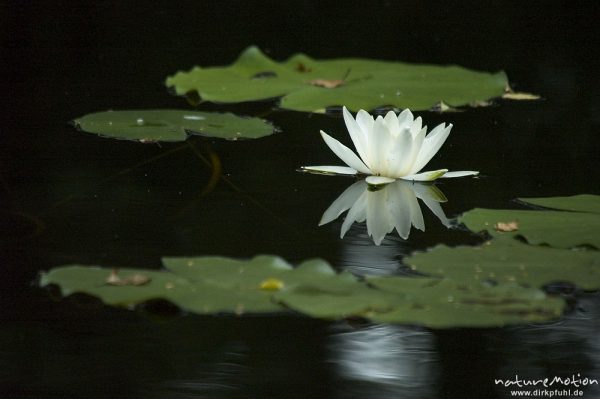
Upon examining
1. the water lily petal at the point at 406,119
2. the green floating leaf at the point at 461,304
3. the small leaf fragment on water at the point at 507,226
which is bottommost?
the green floating leaf at the point at 461,304

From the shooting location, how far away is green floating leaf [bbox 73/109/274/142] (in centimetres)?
254

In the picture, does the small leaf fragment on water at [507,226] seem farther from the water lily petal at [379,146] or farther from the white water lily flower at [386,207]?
the water lily petal at [379,146]

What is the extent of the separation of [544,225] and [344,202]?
0.43 metres

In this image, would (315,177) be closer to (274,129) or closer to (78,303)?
(274,129)

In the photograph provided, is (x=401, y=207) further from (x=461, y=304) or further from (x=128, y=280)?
(x=128, y=280)

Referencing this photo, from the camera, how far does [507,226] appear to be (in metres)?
1.83

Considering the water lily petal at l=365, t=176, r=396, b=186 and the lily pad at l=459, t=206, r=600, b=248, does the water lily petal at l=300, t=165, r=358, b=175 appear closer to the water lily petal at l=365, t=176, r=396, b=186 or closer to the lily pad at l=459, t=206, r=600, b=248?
the water lily petal at l=365, t=176, r=396, b=186

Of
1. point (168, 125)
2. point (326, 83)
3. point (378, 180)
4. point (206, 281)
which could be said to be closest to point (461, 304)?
point (206, 281)

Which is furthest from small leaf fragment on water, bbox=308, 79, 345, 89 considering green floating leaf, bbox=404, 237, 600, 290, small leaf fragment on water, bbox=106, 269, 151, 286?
small leaf fragment on water, bbox=106, 269, 151, 286

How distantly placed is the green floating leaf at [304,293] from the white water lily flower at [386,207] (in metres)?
0.32

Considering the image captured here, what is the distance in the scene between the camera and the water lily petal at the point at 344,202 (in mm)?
2006

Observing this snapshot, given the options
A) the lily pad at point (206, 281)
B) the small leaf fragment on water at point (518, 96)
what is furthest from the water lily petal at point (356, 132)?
the small leaf fragment on water at point (518, 96)

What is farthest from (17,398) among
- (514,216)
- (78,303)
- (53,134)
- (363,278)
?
(53,134)

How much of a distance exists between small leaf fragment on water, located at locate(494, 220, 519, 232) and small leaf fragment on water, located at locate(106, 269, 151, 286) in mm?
646
